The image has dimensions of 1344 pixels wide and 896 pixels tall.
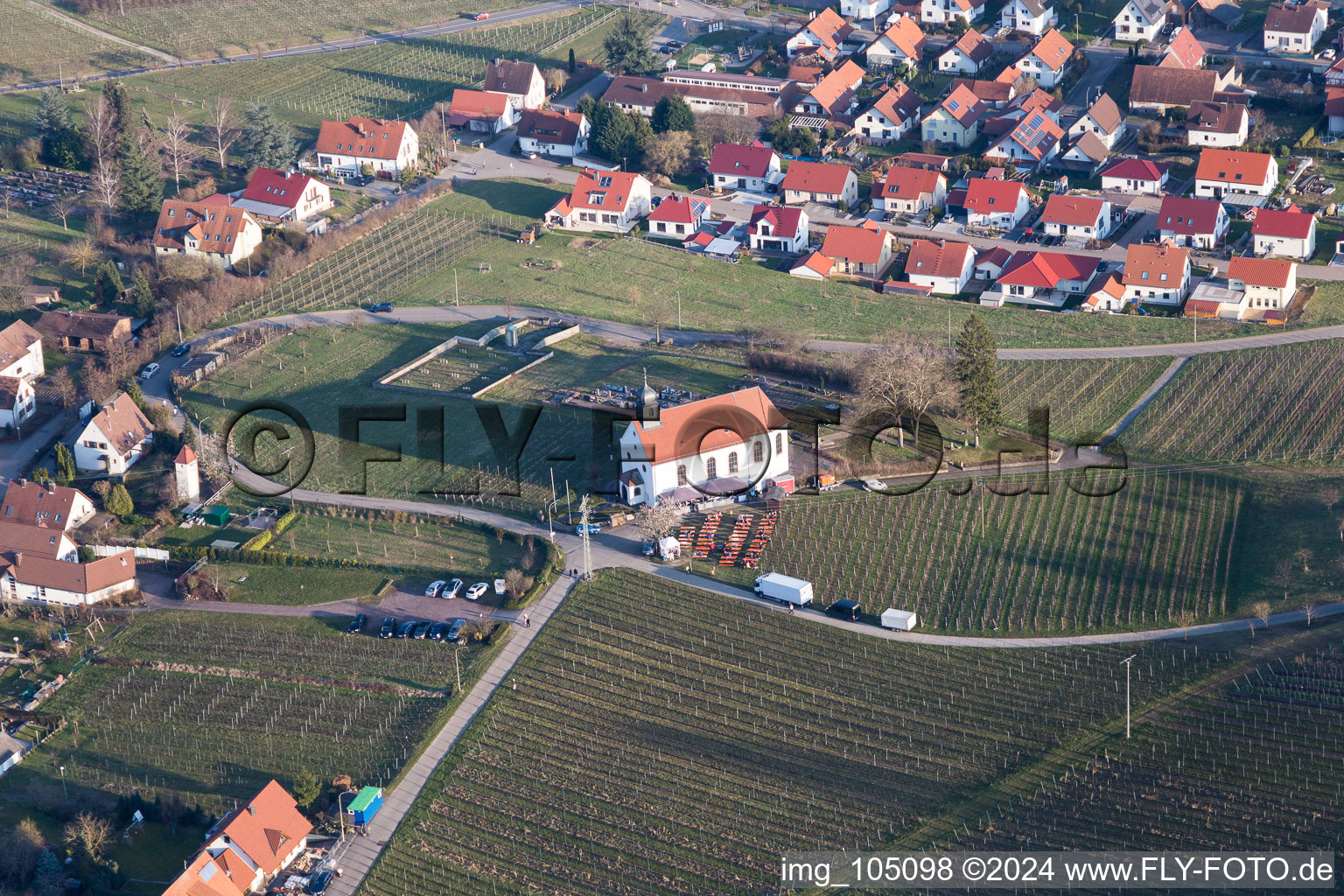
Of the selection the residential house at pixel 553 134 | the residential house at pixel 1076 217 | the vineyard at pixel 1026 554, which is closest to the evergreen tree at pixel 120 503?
the vineyard at pixel 1026 554

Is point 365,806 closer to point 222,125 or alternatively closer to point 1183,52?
point 222,125

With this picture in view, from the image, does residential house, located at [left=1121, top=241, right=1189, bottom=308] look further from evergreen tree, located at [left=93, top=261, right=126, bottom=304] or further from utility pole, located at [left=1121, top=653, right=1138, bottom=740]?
evergreen tree, located at [left=93, top=261, right=126, bottom=304]

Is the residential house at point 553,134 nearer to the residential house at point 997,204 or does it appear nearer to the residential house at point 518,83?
the residential house at point 518,83

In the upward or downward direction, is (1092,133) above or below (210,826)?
above

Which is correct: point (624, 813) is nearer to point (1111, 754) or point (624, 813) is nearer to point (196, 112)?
point (1111, 754)

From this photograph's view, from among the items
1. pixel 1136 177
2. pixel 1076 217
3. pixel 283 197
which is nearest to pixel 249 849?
pixel 283 197

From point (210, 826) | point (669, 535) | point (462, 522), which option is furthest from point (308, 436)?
point (210, 826)
